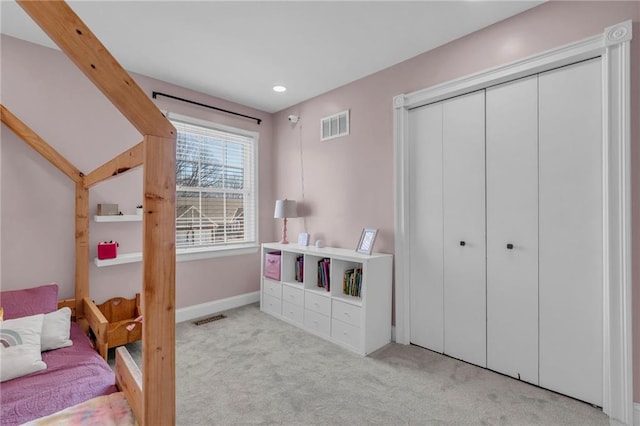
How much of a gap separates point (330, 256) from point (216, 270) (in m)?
1.56

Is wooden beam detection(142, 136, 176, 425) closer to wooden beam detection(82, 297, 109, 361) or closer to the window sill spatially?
wooden beam detection(82, 297, 109, 361)

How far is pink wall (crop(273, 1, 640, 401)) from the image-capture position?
1.88 meters

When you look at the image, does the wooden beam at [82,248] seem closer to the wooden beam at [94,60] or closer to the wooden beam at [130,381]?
the wooden beam at [130,381]

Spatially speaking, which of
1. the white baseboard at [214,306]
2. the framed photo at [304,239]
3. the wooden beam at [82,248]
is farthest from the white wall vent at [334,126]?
the wooden beam at [82,248]

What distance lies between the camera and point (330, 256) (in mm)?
2977

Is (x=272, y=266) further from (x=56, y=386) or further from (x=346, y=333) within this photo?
(x=56, y=386)

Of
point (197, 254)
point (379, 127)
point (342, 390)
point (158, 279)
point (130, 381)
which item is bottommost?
point (342, 390)

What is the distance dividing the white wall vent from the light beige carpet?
216 centimetres

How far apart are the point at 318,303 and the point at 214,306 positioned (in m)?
1.39

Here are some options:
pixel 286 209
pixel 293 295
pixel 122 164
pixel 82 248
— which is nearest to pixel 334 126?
pixel 286 209

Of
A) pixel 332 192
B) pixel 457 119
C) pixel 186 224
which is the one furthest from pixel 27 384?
pixel 457 119

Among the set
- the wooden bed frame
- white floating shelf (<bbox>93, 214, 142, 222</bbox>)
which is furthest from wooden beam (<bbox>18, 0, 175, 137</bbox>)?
white floating shelf (<bbox>93, 214, 142, 222</bbox>)

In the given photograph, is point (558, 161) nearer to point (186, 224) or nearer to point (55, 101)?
point (186, 224)

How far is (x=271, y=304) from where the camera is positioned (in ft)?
11.9
